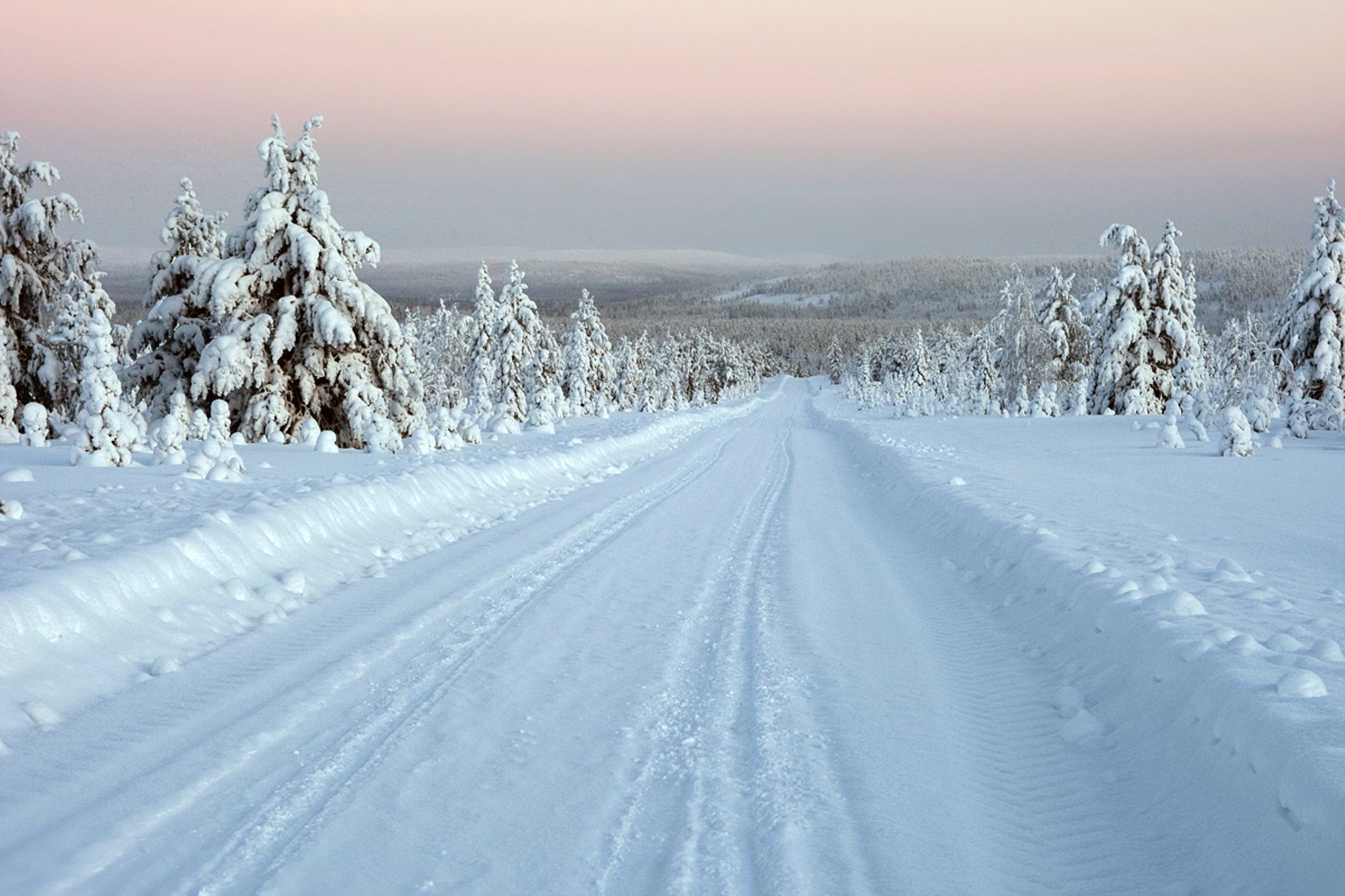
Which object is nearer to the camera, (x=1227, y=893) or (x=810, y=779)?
(x=1227, y=893)

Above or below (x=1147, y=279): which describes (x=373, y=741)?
below

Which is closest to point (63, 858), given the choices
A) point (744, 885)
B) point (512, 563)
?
point (744, 885)

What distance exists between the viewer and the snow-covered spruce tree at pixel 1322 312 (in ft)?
95.9

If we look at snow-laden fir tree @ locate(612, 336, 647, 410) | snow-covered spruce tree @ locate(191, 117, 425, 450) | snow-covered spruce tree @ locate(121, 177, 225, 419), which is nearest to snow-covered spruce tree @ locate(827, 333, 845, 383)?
snow-laden fir tree @ locate(612, 336, 647, 410)

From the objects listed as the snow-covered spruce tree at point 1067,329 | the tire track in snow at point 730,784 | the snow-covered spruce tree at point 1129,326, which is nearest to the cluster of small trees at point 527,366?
the tire track in snow at point 730,784

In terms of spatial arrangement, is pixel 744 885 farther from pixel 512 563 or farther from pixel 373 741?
pixel 512 563

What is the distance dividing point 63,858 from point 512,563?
467 centimetres

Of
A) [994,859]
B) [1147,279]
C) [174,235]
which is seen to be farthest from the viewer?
[1147,279]

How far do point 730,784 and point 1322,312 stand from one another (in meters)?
36.1

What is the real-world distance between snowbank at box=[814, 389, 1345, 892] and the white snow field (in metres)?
0.03

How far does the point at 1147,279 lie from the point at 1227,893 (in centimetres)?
3835

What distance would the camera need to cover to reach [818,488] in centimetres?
1423

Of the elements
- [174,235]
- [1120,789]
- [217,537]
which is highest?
[174,235]

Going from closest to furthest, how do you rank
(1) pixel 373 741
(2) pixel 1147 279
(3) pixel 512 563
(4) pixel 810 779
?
(4) pixel 810 779
(1) pixel 373 741
(3) pixel 512 563
(2) pixel 1147 279
